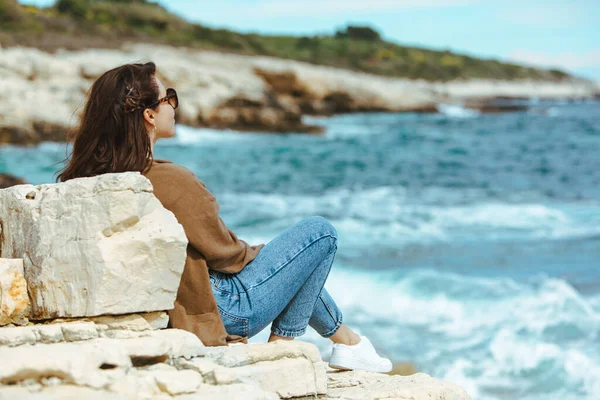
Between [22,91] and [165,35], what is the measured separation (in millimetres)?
22484

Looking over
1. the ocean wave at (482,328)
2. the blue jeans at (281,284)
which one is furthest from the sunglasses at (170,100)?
the ocean wave at (482,328)

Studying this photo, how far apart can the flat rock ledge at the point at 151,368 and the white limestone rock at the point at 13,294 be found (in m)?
0.09

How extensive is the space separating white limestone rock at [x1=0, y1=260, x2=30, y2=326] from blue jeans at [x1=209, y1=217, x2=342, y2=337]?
831mm

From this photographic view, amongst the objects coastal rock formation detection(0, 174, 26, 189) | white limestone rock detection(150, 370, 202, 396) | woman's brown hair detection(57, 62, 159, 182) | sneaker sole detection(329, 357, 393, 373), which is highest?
woman's brown hair detection(57, 62, 159, 182)

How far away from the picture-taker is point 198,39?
1848 inches

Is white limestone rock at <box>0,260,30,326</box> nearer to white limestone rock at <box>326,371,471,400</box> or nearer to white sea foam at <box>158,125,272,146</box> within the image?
white limestone rock at <box>326,371,471,400</box>

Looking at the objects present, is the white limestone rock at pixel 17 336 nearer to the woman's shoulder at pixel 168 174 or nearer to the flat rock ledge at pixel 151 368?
the flat rock ledge at pixel 151 368

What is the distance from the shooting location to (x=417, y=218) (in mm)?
13539

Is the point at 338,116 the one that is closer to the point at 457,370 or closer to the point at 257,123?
the point at 257,123

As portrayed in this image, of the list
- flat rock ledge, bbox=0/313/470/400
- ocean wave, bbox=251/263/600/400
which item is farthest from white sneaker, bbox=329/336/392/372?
ocean wave, bbox=251/263/600/400

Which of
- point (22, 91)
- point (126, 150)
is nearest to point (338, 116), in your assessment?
point (22, 91)

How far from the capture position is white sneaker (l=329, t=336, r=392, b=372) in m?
4.26

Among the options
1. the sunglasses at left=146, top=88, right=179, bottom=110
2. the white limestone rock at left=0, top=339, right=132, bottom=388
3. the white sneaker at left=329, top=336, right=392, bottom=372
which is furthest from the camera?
the white sneaker at left=329, top=336, right=392, bottom=372

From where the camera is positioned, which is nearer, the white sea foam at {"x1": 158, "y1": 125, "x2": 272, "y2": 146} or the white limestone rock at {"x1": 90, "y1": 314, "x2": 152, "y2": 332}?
the white limestone rock at {"x1": 90, "y1": 314, "x2": 152, "y2": 332}
